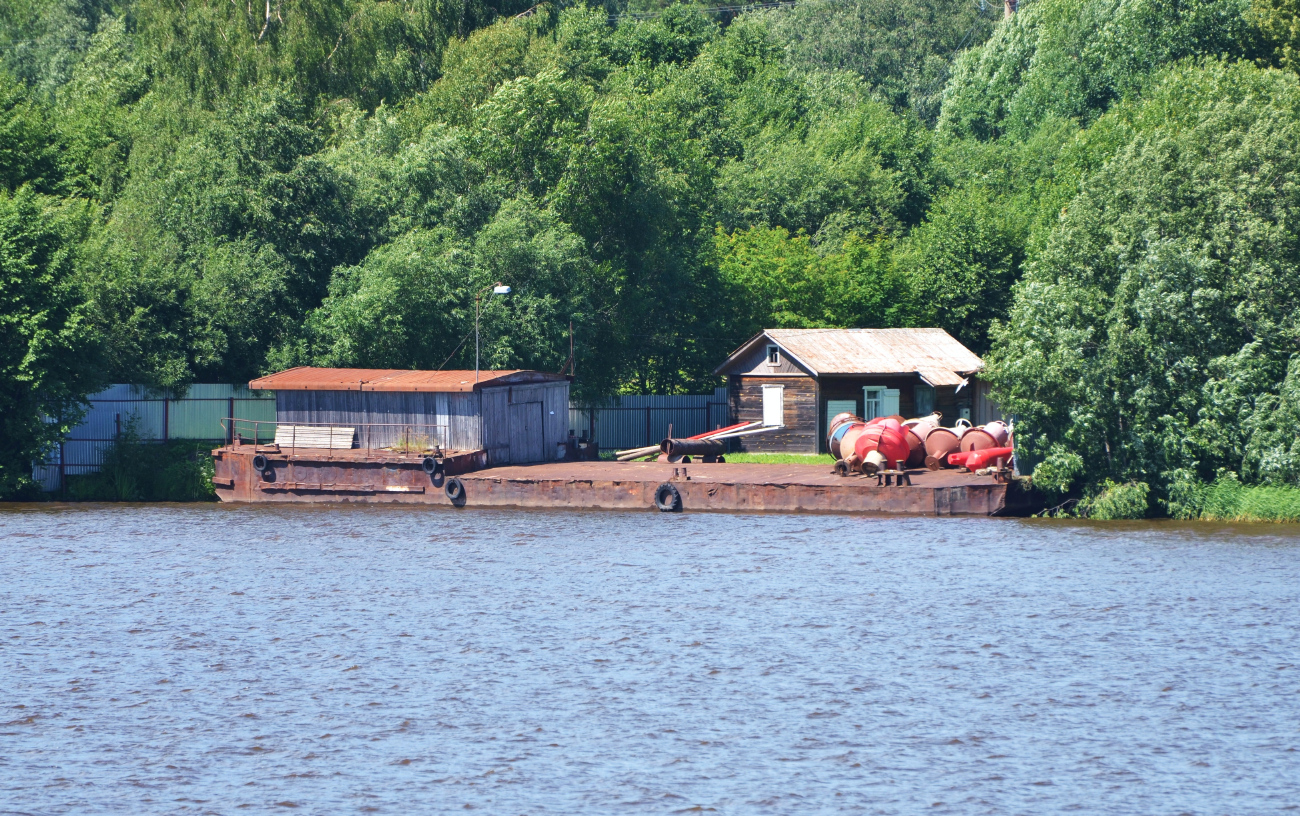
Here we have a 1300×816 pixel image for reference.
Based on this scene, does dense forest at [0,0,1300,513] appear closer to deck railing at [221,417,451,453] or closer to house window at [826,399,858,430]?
deck railing at [221,417,451,453]

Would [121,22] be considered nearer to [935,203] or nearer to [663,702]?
[935,203]

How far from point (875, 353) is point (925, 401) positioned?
2.49 m

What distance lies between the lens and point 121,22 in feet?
260

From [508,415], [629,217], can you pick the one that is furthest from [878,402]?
[508,415]

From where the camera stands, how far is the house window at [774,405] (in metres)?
52.2

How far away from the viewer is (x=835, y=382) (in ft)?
168

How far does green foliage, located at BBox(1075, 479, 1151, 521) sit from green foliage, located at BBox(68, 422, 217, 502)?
92.4 feet

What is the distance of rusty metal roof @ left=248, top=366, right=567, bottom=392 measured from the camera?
152 ft

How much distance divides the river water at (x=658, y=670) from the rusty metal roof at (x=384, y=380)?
7063mm

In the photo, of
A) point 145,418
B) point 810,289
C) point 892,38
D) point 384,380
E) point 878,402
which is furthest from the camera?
point 892,38

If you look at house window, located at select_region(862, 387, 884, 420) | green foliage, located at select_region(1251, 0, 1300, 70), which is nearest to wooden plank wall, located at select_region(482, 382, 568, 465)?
house window, located at select_region(862, 387, 884, 420)

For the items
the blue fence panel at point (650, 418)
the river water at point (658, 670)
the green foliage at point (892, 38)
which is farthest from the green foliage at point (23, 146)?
the green foliage at point (892, 38)

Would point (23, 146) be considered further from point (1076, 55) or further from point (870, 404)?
point (1076, 55)

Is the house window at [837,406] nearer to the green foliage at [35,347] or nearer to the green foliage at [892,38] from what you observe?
the green foliage at [35,347]
